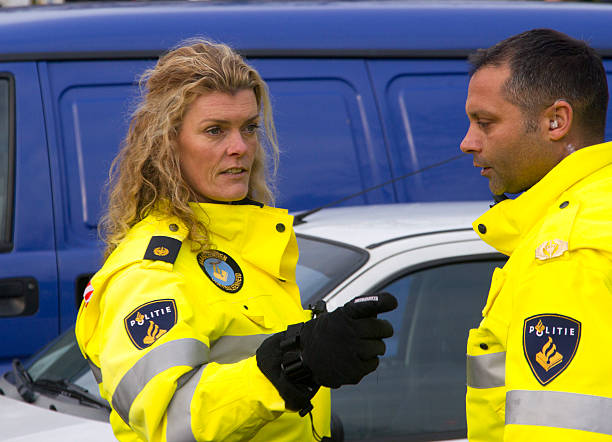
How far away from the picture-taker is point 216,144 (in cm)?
212

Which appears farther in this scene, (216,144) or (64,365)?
(64,365)

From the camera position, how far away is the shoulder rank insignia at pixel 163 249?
187 cm

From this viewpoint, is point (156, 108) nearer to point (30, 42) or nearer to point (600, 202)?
point (600, 202)

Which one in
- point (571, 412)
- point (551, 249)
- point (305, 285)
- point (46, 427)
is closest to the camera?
Answer: point (571, 412)

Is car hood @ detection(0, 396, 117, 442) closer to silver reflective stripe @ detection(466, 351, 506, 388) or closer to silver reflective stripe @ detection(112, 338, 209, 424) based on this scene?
silver reflective stripe @ detection(112, 338, 209, 424)

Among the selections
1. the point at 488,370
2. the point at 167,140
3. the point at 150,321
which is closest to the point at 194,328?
the point at 150,321

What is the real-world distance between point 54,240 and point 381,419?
2151 mm

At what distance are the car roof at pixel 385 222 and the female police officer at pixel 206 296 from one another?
0.58 meters

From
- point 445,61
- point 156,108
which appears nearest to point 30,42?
point 445,61

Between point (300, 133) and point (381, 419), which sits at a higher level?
point (300, 133)

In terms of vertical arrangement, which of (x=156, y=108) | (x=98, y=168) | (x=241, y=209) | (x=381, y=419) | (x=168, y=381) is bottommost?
(x=381, y=419)

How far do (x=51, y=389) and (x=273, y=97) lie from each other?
1.97 meters

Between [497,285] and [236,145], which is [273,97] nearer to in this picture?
[236,145]

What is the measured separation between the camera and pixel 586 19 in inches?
192
